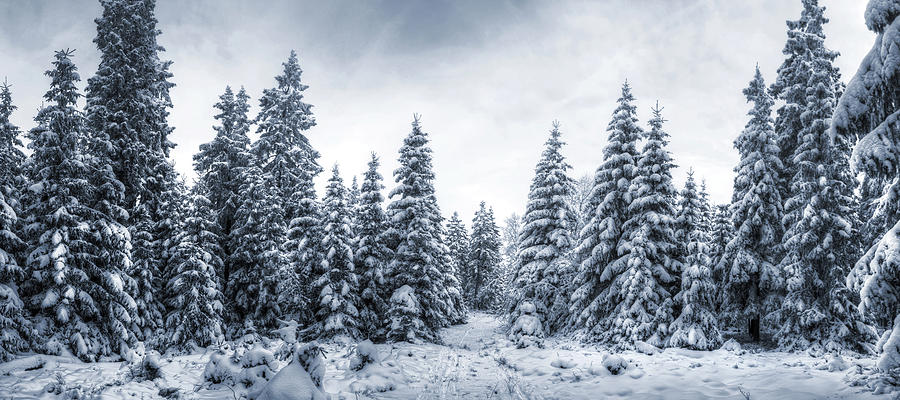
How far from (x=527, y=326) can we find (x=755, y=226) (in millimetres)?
12436

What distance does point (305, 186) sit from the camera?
26.1m

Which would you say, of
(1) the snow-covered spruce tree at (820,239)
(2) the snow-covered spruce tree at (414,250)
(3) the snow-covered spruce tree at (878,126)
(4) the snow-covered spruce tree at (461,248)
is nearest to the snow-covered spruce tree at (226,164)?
(2) the snow-covered spruce tree at (414,250)

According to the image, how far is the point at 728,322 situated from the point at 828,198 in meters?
7.67

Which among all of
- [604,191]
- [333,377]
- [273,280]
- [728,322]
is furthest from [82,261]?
[728,322]

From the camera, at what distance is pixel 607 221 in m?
24.0

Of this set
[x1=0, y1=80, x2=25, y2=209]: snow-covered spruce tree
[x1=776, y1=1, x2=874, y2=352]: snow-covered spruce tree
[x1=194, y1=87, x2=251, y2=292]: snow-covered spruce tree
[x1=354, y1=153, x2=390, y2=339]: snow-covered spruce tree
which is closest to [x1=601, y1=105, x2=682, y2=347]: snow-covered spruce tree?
[x1=776, y1=1, x2=874, y2=352]: snow-covered spruce tree

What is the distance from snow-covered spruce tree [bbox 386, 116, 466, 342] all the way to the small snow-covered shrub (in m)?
4.02

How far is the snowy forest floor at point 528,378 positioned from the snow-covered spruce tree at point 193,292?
219 centimetres

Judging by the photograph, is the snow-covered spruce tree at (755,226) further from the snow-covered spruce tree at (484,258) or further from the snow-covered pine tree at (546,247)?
the snow-covered spruce tree at (484,258)

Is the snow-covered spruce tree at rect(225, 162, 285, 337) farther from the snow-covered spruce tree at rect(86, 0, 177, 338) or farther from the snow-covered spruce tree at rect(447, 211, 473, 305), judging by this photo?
the snow-covered spruce tree at rect(447, 211, 473, 305)

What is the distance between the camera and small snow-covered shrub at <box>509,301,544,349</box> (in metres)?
24.6

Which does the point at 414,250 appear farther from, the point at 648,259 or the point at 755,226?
the point at 755,226

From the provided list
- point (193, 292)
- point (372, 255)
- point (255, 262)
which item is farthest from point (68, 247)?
point (372, 255)

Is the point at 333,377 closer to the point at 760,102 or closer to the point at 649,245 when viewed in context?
the point at 649,245
